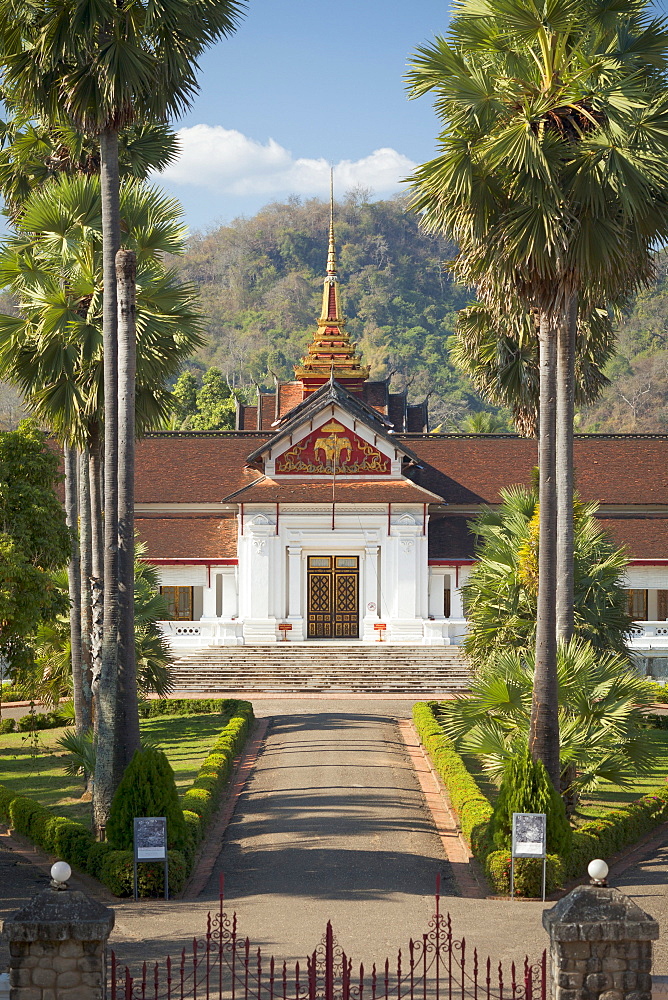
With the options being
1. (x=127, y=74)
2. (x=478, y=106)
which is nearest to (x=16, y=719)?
(x=127, y=74)

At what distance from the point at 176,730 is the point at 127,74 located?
16020 millimetres

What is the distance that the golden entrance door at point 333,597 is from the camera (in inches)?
1599

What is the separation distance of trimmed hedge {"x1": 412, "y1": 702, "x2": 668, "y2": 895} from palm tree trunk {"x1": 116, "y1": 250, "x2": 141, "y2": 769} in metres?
4.98

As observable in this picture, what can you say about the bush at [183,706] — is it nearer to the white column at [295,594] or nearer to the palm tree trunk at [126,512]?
the white column at [295,594]

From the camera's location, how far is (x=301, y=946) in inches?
494

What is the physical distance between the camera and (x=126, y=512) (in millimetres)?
17859

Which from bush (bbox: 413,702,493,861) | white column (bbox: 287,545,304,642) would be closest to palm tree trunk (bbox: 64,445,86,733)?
bush (bbox: 413,702,493,861)

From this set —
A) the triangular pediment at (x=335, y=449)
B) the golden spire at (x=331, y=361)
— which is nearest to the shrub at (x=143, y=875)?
the triangular pediment at (x=335, y=449)

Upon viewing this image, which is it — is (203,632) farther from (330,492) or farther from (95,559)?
(95,559)

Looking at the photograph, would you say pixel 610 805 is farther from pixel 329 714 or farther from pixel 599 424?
pixel 599 424

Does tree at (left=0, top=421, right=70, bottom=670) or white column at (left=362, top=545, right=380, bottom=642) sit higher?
tree at (left=0, top=421, right=70, bottom=670)

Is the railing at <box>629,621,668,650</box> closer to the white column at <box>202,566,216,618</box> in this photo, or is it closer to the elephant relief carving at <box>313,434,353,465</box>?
the elephant relief carving at <box>313,434,353,465</box>

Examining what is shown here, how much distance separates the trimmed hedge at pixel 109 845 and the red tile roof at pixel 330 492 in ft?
57.9

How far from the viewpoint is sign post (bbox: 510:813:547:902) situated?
1548cm
